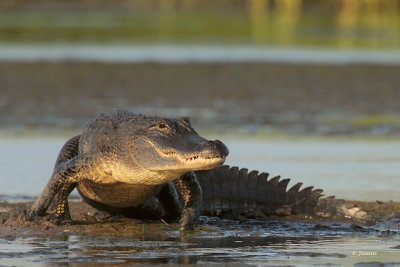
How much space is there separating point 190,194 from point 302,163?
3462 millimetres

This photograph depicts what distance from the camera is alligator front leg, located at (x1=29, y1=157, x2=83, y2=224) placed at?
9.02m

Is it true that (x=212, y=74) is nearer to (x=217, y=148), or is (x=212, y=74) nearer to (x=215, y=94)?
(x=215, y=94)

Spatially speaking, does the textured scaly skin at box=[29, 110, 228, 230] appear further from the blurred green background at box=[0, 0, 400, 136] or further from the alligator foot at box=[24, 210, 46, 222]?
the blurred green background at box=[0, 0, 400, 136]

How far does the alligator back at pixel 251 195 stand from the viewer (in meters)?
9.82

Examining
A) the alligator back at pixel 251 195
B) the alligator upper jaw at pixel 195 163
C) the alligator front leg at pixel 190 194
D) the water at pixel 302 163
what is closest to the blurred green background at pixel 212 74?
the water at pixel 302 163

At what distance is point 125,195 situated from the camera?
352 inches

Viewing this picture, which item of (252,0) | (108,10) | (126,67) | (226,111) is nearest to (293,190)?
(226,111)

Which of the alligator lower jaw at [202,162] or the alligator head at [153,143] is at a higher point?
the alligator head at [153,143]

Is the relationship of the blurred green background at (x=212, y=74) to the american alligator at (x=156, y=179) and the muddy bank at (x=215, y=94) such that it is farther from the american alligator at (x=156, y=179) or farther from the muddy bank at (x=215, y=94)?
the american alligator at (x=156, y=179)

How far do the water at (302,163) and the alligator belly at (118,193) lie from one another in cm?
171

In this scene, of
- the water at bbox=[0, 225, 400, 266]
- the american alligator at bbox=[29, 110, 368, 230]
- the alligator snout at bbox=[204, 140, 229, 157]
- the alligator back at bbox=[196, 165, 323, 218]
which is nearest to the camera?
the water at bbox=[0, 225, 400, 266]

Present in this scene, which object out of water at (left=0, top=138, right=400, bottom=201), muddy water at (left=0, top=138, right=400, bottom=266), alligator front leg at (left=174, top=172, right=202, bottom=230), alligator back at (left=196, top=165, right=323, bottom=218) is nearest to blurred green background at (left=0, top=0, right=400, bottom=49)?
water at (left=0, top=138, right=400, bottom=201)

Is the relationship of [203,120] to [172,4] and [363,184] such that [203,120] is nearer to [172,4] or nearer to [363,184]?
[363,184]

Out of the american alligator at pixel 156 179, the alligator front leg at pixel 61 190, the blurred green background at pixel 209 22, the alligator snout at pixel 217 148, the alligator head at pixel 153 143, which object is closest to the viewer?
the alligator snout at pixel 217 148
